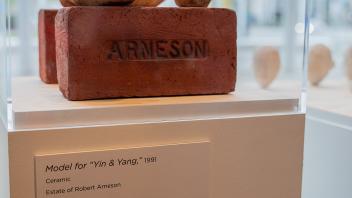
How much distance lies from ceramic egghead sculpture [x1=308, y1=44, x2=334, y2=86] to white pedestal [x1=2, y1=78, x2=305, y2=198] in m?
0.64

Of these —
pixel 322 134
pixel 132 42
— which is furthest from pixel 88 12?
pixel 322 134

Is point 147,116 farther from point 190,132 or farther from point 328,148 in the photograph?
point 328,148

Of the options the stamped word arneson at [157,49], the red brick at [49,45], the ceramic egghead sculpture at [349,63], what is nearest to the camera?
the stamped word arneson at [157,49]

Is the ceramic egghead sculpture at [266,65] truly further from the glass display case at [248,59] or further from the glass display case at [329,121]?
the glass display case at [329,121]

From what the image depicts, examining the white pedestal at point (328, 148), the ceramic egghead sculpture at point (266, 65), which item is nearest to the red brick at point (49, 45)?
the ceramic egghead sculpture at point (266, 65)

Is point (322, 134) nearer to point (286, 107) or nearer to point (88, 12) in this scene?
point (286, 107)

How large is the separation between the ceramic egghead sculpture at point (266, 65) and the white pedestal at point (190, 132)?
0.98 ft

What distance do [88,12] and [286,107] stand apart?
39 centimetres

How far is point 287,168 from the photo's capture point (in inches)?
36.5

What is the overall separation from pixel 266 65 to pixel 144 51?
0.58 m

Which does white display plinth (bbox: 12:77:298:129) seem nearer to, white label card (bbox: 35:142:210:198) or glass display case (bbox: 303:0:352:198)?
white label card (bbox: 35:142:210:198)

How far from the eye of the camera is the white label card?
759 mm

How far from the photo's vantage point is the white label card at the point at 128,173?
0.76 meters

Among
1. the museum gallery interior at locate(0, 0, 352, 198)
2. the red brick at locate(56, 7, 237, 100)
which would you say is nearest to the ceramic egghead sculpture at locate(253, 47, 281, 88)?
the museum gallery interior at locate(0, 0, 352, 198)
